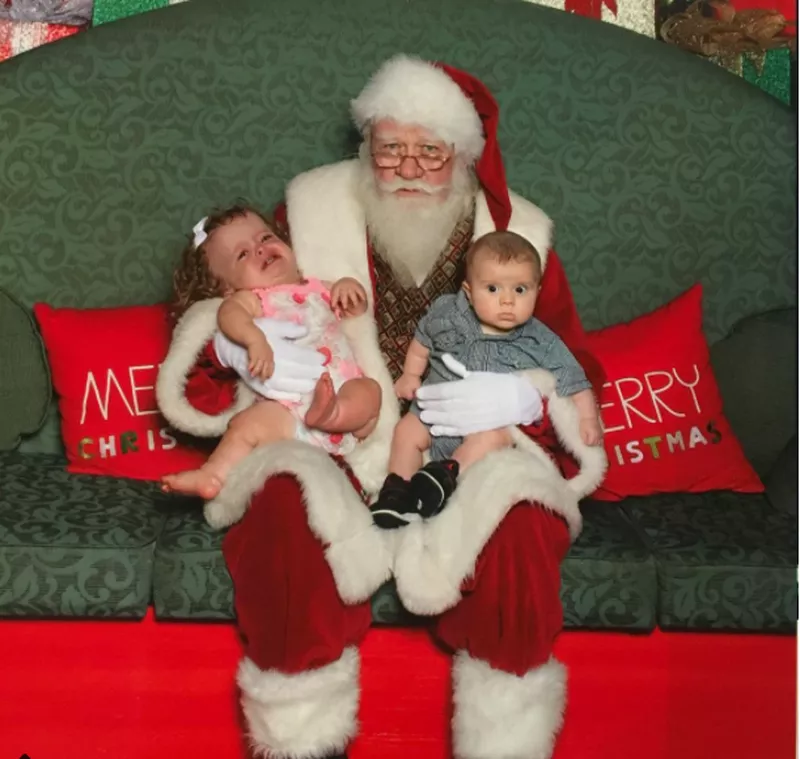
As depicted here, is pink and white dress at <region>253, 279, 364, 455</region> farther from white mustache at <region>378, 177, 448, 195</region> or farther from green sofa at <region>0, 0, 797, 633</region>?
green sofa at <region>0, 0, 797, 633</region>

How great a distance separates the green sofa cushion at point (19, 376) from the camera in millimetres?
2576

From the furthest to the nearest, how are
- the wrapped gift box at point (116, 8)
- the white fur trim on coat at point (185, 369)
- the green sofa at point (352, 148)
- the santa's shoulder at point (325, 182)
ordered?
the wrapped gift box at point (116, 8) → the green sofa at point (352, 148) → the santa's shoulder at point (325, 182) → the white fur trim on coat at point (185, 369)

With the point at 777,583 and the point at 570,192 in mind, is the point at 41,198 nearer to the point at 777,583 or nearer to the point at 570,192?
the point at 570,192

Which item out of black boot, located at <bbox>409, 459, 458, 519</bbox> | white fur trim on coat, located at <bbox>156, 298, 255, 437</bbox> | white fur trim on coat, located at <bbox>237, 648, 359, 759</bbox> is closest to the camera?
white fur trim on coat, located at <bbox>237, 648, 359, 759</bbox>

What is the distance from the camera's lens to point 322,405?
212 centimetres

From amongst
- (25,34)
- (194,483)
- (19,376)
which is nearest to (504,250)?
(194,483)

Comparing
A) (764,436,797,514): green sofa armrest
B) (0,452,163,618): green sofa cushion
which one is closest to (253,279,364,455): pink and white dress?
(0,452,163,618): green sofa cushion

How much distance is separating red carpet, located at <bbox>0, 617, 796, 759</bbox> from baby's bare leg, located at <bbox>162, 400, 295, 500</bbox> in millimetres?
253

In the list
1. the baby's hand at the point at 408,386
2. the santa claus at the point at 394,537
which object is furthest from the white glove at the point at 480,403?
the baby's hand at the point at 408,386

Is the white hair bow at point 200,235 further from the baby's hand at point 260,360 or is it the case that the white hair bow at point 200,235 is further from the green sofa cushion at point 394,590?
the green sofa cushion at point 394,590

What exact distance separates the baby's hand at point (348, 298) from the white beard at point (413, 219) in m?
0.12

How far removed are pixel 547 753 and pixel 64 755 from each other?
86 cm

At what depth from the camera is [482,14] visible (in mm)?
2820

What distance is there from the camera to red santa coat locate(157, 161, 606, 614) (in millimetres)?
1967
